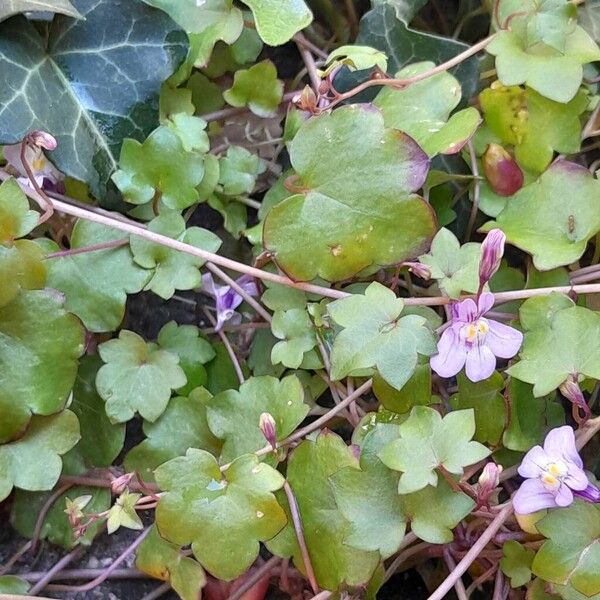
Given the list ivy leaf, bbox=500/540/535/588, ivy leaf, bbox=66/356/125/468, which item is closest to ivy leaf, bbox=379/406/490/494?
ivy leaf, bbox=500/540/535/588

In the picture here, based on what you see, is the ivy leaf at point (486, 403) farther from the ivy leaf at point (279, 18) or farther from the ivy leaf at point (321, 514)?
the ivy leaf at point (279, 18)

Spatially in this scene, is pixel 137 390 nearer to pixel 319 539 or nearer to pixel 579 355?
pixel 319 539

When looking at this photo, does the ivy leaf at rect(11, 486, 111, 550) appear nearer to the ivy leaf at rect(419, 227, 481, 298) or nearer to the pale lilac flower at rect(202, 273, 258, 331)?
the pale lilac flower at rect(202, 273, 258, 331)

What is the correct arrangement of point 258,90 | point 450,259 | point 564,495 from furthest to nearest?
point 258,90 → point 450,259 → point 564,495

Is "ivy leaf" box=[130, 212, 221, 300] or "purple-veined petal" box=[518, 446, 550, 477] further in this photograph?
"ivy leaf" box=[130, 212, 221, 300]

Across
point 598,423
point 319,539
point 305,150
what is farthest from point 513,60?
point 319,539

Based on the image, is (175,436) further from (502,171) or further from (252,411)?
(502,171)

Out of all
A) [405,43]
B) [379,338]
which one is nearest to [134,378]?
[379,338]
